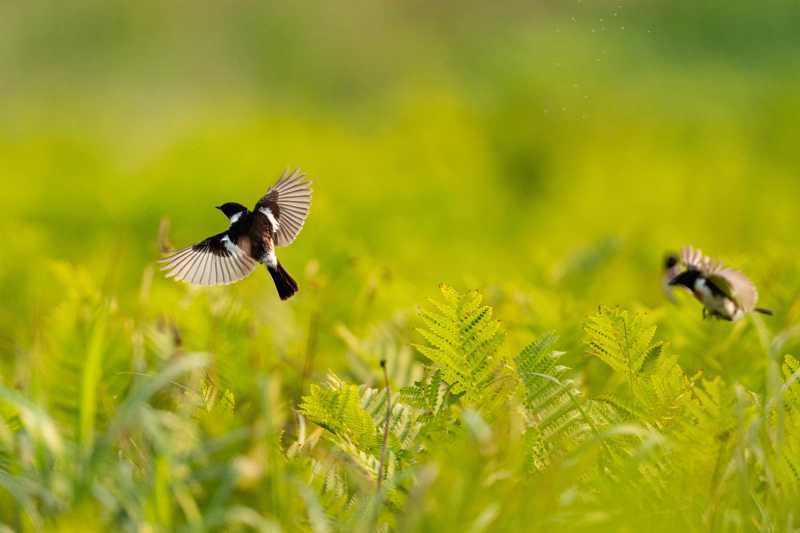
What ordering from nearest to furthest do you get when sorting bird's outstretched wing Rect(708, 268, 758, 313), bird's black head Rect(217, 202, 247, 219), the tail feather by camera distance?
the tail feather < bird's black head Rect(217, 202, 247, 219) < bird's outstretched wing Rect(708, 268, 758, 313)

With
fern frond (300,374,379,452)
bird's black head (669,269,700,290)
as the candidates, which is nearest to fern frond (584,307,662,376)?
bird's black head (669,269,700,290)

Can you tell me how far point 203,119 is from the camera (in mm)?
8719

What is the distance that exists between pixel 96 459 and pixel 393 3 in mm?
15714

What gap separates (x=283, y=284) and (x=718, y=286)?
78 centimetres

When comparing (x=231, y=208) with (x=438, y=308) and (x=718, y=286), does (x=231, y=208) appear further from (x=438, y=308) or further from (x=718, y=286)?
(x=718, y=286)

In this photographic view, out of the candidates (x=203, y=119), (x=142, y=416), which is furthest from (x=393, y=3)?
(x=142, y=416)

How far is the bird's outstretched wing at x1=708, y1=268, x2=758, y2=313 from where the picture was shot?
1856 millimetres

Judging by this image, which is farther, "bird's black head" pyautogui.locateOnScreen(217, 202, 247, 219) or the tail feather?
"bird's black head" pyautogui.locateOnScreen(217, 202, 247, 219)

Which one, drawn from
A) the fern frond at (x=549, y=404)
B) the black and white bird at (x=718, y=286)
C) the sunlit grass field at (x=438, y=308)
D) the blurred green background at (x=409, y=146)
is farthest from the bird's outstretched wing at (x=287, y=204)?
the blurred green background at (x=409, y=146)

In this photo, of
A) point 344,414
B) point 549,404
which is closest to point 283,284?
point 344,414

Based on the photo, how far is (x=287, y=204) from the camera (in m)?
1.62

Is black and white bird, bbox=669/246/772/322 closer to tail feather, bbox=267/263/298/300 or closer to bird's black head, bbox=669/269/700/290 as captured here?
bird's black head, bbox=669/269/700/290

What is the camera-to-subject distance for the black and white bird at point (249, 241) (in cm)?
151

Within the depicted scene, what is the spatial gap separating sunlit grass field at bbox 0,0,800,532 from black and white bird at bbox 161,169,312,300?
0.44 ft
